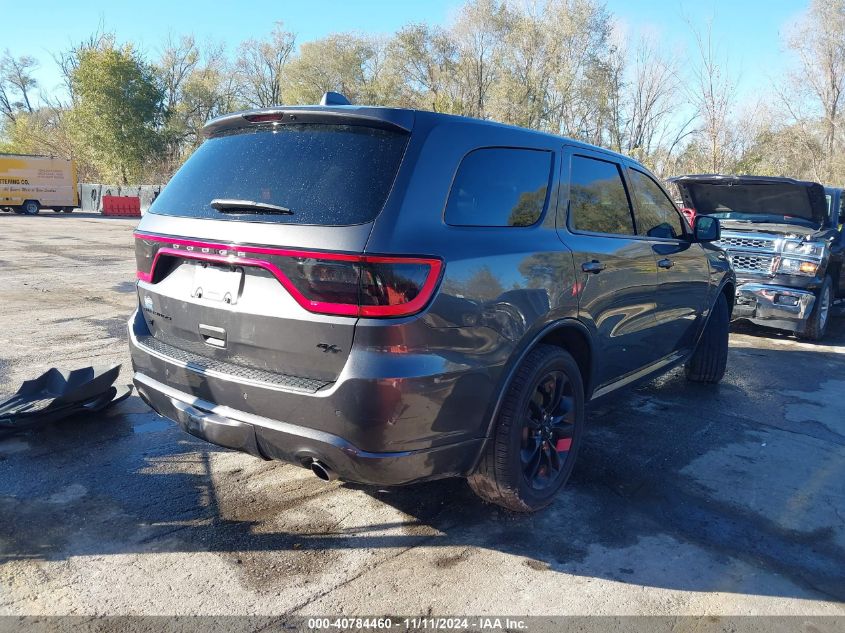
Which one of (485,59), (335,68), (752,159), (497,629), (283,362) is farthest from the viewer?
(335,68)

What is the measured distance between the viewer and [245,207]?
2684 mm

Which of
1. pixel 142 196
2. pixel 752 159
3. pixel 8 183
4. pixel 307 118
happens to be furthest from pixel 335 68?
pixel 307 118

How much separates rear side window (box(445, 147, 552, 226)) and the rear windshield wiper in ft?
2.28

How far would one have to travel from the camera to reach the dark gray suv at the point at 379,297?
2.36 meters

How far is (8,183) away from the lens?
31484 mm

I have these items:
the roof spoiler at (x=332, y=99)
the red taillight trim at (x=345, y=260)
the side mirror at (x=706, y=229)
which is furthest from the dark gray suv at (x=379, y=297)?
the side mirror at (x=706, y=229)

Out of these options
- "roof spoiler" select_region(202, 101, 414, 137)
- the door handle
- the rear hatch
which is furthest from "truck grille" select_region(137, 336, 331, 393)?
the door handle

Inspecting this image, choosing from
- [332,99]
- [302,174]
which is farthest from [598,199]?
[302,174]

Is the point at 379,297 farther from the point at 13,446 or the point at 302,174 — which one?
the point at 13,446

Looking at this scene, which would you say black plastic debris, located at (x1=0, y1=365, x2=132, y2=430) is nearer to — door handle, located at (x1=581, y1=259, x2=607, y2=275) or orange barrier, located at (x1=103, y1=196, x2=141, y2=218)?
door handle, located at (x1=581, y1=259, x2=607, y2=275)

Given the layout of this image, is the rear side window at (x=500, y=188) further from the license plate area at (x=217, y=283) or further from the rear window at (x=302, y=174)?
the license plate area at (x=217, y=283)

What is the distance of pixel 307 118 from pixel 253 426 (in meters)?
1.34

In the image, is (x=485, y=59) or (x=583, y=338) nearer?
(x=583, y=338)

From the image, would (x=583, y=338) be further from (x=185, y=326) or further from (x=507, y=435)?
(x=185, y=326)
